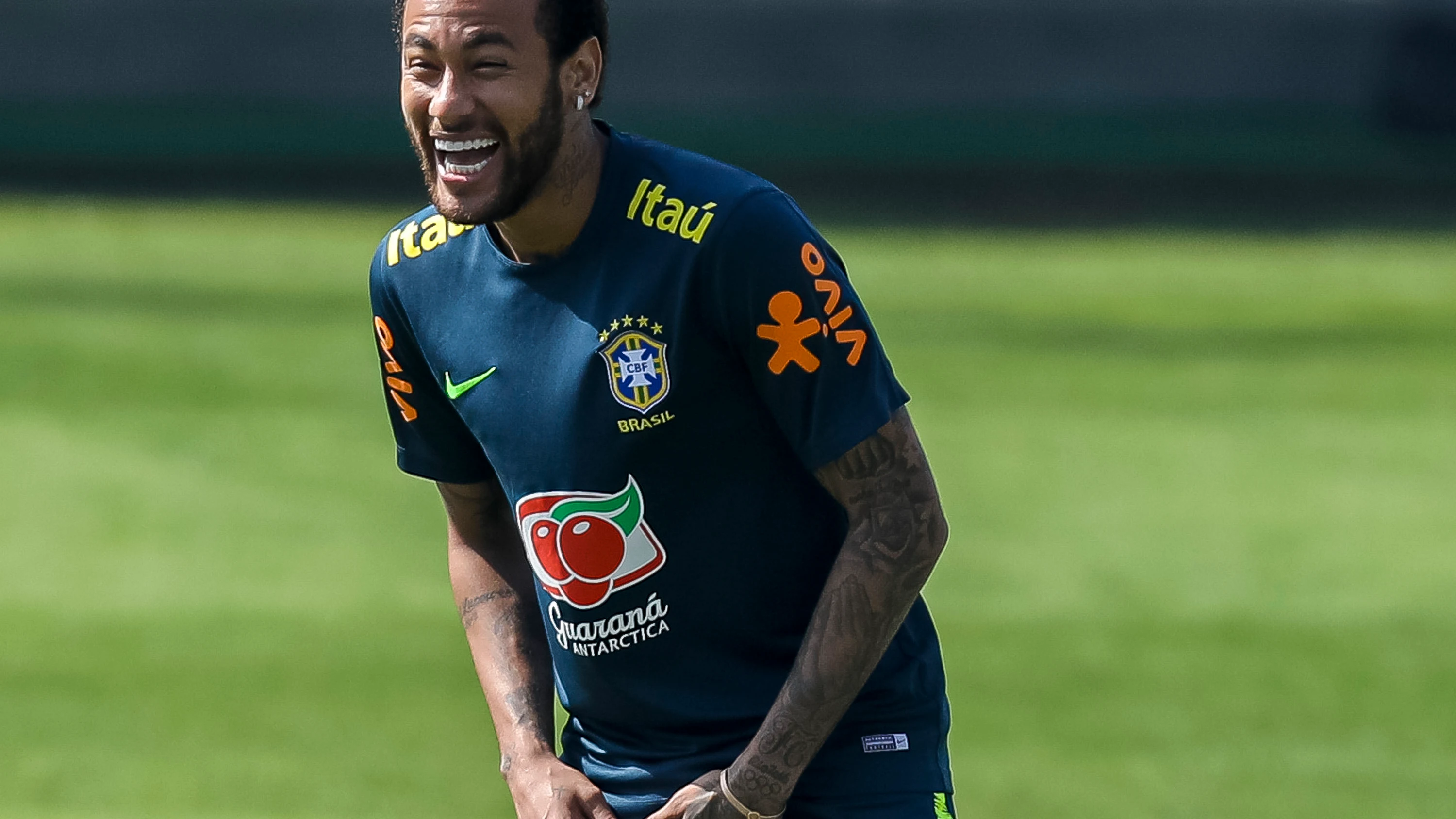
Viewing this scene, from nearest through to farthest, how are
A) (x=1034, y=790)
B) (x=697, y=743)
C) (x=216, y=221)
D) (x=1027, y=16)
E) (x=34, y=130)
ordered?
(x=697, y=743)
(x=1034, y=790)
(x=216, y=221)
(x=34, y=130)
(x=1027, y=16)

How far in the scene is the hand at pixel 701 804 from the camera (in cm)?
337

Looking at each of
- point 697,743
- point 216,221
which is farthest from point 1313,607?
point 216,221

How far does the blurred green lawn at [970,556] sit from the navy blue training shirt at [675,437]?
12.4 ft

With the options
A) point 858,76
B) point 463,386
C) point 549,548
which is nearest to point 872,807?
point 549,548

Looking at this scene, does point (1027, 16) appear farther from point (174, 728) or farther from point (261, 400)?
point (174, 728)

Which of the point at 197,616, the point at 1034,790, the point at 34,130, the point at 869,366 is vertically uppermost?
the point at 34,130

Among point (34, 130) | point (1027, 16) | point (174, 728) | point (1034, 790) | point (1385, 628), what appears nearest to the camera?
point (1034, 790)

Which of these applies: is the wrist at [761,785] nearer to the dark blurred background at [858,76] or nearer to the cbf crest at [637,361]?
the cbf crest at [637,361]

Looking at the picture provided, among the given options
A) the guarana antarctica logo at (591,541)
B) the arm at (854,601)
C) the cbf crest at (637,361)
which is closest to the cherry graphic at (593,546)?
the guarana antarctica logo at (591,541)

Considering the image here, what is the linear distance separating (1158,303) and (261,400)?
8222 millimetres

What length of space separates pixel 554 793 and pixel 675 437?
64cm

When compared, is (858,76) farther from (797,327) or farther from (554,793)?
(797,327)

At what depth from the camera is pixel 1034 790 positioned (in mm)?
7430

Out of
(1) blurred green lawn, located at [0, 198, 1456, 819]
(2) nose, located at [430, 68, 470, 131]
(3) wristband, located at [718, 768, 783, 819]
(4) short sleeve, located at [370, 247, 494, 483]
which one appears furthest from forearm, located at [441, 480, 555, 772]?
(1) blurred green lawn, located at [0, 198, 1456, 819]
